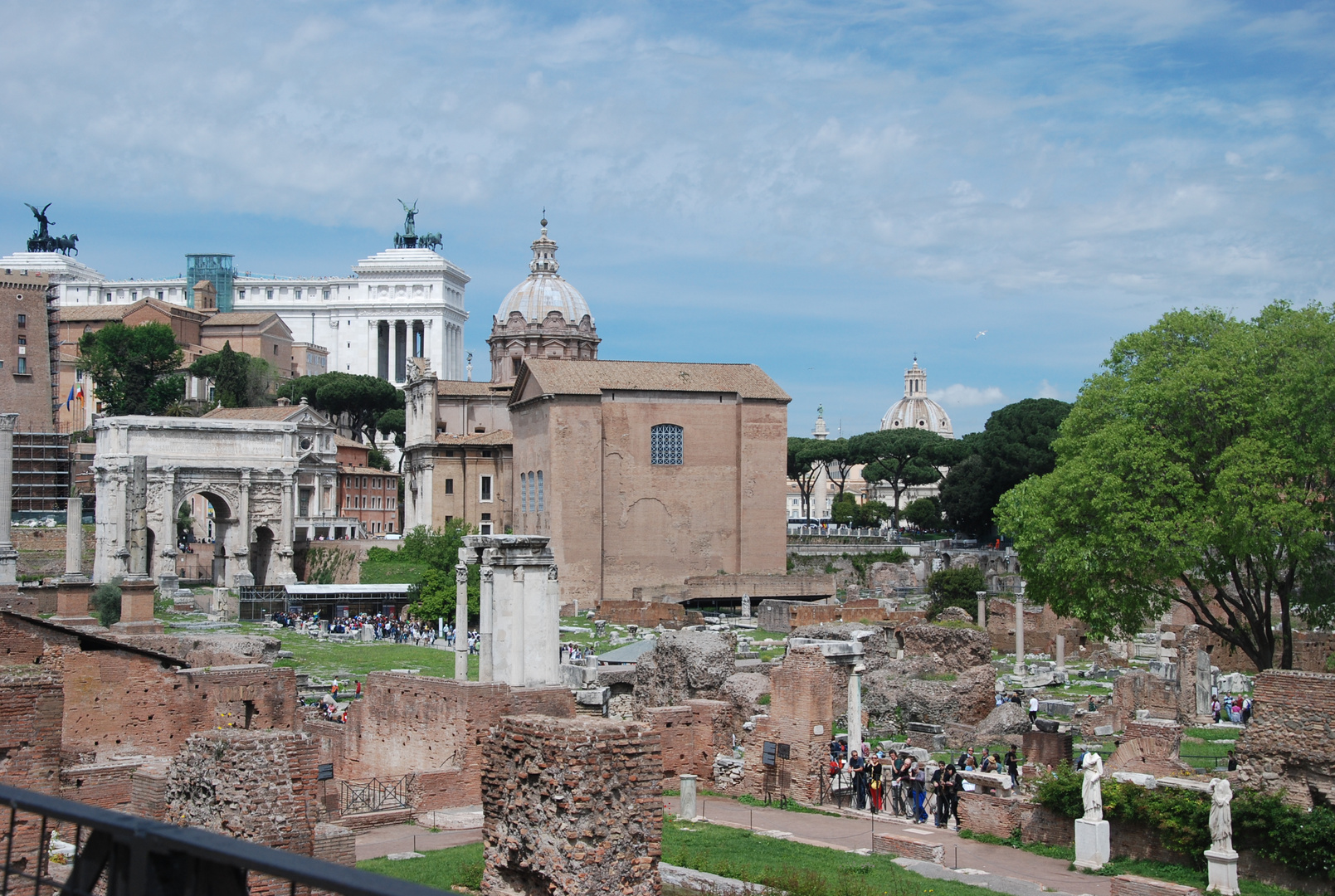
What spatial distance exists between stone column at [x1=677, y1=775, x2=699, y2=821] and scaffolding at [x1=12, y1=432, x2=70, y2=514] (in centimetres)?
4921

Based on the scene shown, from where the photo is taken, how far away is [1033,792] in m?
14.6

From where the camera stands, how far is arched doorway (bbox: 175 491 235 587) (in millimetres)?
51500

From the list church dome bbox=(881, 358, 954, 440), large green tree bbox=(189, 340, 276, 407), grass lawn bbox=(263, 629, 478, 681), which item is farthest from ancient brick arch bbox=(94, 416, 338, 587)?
church dome bbox=(881, 358, 954, 440)

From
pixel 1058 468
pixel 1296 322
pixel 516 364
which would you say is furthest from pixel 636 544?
pixel 1296 322

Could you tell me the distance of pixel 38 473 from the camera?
57.2 meters

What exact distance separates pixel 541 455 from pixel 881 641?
880 inches

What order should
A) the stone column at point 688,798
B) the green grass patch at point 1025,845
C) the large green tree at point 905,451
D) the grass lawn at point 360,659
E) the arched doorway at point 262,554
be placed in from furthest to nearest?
the large green tree at point 905,451 → the arched doorway at point 262,554 → the grass lawn at point 360,659 → the stone column at point 688,798 → the green grass patch at point 1025,845

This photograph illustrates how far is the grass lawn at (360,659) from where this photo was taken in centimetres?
2611

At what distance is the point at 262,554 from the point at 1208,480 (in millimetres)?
41879

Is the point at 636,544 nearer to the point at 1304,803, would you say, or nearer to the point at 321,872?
the point at 1304,803

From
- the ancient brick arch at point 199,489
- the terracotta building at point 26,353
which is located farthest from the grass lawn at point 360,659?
the terracotta building at point 26,353

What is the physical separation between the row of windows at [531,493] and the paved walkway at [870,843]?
A: 34166mm

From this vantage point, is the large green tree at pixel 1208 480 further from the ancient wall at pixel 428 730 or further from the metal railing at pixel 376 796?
the metal railing at pixel 376 796

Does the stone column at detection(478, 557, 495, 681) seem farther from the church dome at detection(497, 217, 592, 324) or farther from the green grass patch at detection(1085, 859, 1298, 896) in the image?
the church dome at detection(497, 217, 592, 324)
